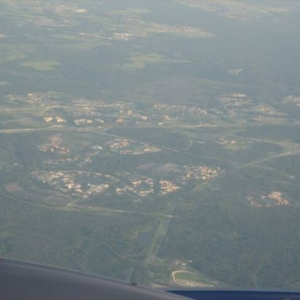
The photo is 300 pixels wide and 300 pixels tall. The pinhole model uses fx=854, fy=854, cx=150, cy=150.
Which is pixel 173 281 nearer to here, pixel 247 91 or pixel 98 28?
pixel 247 91

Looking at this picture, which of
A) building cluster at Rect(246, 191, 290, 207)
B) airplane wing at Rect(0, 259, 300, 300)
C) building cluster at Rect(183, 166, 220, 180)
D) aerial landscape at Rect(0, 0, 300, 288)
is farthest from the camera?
building cluster at Rect(183, 166, 220, 180)

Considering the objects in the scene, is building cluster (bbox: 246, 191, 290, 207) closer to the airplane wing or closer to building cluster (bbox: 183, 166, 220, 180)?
building cluster (bbox: 183, 166, 220, 180)

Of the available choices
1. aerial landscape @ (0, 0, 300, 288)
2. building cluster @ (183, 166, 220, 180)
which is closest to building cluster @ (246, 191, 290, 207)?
aerial landscape @ (0, 0, 300, 288)

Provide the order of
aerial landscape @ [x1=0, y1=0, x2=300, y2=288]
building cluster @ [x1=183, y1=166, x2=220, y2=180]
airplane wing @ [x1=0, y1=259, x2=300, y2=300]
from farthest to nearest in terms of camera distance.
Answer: building cluster @ [x1=183, y1=166, x2=220, y2=180], aerial landscape @ [x1=0, y1=0, x2=300, y2=288], airplane wing @ [x1=0, y1=259, x2=300, y2=300]

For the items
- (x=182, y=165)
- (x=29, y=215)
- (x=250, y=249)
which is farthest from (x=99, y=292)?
(x=182, y=165)

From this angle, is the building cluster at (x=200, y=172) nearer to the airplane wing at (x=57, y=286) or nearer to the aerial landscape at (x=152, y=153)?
the aerial landscape at (x=152, y=153)

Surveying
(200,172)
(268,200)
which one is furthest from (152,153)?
(268,200)

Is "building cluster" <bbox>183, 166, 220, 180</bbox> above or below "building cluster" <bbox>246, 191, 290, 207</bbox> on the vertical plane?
below

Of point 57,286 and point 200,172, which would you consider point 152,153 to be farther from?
point 57,286

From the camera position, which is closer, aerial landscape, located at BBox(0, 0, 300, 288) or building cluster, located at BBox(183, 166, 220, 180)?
aerial landscape, located at BBox(0, 0, 300, 288)
